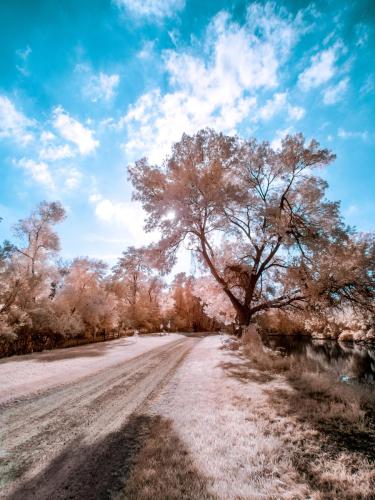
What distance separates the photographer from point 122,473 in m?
3.23

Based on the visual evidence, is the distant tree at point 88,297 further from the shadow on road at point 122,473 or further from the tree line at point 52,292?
the shadow on road at point 122,473

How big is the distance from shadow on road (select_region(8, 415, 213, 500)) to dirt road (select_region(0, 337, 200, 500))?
0.01 m

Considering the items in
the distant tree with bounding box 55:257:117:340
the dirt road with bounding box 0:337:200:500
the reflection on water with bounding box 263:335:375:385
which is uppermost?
the distant tree with bounding box 55:257:117:340

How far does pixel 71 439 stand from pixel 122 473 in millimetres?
1523

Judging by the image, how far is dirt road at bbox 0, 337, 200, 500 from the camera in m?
3.00

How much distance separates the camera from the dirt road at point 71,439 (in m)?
3.00

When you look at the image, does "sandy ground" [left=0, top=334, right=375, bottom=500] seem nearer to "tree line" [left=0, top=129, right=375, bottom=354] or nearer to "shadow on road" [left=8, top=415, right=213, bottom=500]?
"shadow on road" [left=8, top=415, right=213, bottom=500]

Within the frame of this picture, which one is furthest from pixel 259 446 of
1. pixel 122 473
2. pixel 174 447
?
pixel 122 473

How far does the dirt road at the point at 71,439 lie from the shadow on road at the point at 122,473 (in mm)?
12

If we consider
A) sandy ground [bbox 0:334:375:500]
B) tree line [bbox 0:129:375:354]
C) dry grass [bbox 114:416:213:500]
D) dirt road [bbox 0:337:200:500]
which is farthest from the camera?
tree line [bbox 0:129:375:354]

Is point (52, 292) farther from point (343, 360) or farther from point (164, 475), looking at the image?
point (343, 360)

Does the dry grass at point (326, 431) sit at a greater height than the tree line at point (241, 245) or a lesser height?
lesser

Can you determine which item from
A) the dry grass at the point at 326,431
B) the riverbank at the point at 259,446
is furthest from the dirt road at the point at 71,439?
the dry grass at the point at 326,431

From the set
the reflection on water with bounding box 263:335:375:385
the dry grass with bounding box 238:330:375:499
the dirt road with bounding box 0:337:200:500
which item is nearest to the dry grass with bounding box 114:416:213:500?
the dirt road with bounding box 0:337:200:500
